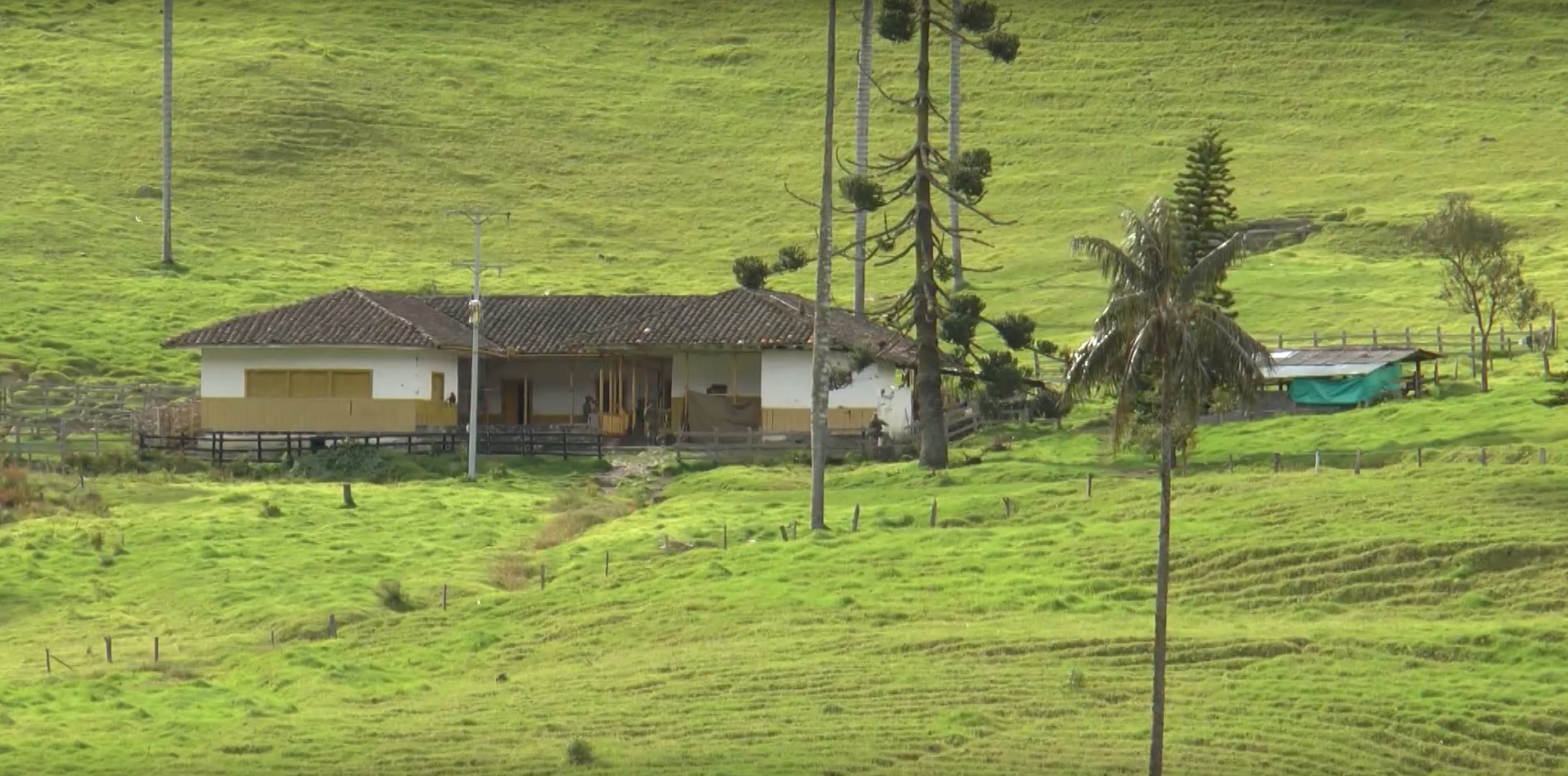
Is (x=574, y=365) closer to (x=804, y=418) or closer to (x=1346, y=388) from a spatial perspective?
(x=804, y=418)

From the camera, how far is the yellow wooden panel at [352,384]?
72.2 metres

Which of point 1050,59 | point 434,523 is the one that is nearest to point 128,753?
point 434,523

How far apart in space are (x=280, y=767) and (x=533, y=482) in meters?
28.7

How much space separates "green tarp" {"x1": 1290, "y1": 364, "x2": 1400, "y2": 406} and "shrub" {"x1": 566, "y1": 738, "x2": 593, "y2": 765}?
37331 millimetres

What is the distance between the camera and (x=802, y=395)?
71.8 meters

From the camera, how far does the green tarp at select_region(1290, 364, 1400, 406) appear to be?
68.4 meters

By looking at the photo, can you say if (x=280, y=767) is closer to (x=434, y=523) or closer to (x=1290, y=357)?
(x=434, y=523)

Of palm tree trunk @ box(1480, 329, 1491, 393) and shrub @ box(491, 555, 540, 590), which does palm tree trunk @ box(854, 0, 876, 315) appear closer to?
palm tree trunk @ box(1480, 329, 1491, 393)

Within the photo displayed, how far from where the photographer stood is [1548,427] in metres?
58.4

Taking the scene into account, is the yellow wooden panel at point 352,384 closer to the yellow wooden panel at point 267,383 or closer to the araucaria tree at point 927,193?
the yellow wooden panel at point 267,383

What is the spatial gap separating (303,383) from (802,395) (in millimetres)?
14456

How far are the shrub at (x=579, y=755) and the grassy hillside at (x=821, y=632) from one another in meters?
0.54

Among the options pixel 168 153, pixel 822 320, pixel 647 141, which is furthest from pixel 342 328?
pixel 647 141

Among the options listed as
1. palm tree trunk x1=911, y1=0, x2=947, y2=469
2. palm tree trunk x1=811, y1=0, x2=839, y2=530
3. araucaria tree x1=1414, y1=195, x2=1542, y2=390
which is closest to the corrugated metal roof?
araucaria tree x1=1414, y1=195, x2=1542, y2=390
